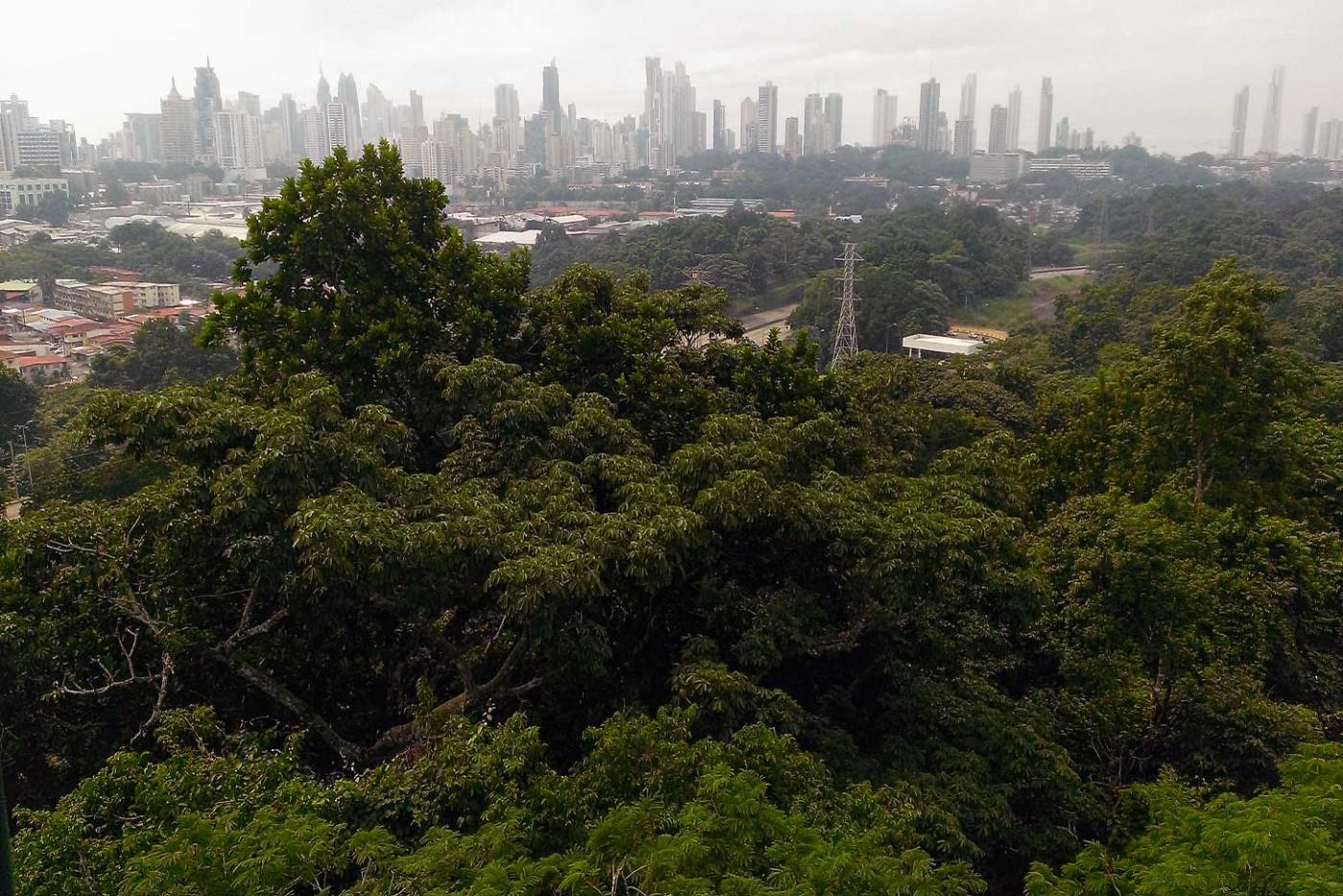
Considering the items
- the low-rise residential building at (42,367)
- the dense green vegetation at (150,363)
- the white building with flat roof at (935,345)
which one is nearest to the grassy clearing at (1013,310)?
the white building with flat roof at (935,345)

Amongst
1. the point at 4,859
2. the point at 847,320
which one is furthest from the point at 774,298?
the point at 4,859

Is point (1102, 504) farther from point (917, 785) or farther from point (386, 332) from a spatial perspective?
point (386, 332)

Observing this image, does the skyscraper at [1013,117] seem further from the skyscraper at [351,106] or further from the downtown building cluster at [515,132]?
the skyscraper at [351,106]

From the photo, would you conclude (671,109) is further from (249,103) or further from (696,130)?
(249,103)

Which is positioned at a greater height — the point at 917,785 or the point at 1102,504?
the point at 1102,504

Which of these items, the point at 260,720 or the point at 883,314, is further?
the point at 883,314

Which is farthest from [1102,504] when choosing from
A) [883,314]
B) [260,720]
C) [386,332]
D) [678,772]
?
[883,314]

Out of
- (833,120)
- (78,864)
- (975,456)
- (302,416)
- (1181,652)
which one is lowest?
(1181,652)

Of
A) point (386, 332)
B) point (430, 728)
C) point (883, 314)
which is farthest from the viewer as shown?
point (883, 314)
